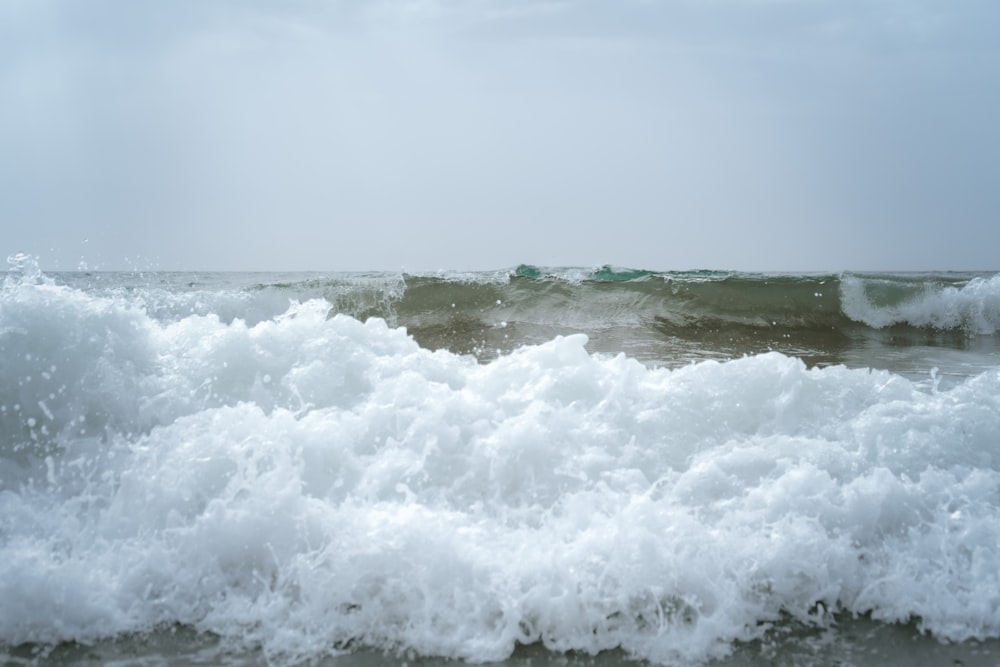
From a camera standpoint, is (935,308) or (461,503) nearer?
(461,503)

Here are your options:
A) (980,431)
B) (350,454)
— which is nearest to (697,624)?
(350,454)

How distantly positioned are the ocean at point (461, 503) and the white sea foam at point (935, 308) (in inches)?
262

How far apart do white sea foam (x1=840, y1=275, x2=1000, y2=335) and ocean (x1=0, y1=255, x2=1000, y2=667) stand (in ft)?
21.8

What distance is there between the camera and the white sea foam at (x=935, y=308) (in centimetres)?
948

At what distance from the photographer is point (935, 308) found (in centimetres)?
978

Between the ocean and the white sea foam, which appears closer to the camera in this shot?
the ocean

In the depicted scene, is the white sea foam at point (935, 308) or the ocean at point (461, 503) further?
the white sea foam at point (935, 308)

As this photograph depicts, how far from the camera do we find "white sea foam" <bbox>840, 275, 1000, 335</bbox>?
948 cm

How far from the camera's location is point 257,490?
2619mm

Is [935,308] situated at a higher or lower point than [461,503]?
higher

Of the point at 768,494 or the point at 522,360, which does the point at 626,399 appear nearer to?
the point at 522,360

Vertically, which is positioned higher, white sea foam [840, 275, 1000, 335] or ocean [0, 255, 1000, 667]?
white sea foam [840, 275, 1000, 335]

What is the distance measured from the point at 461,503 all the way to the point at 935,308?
9.20m

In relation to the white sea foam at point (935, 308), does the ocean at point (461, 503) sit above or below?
below
